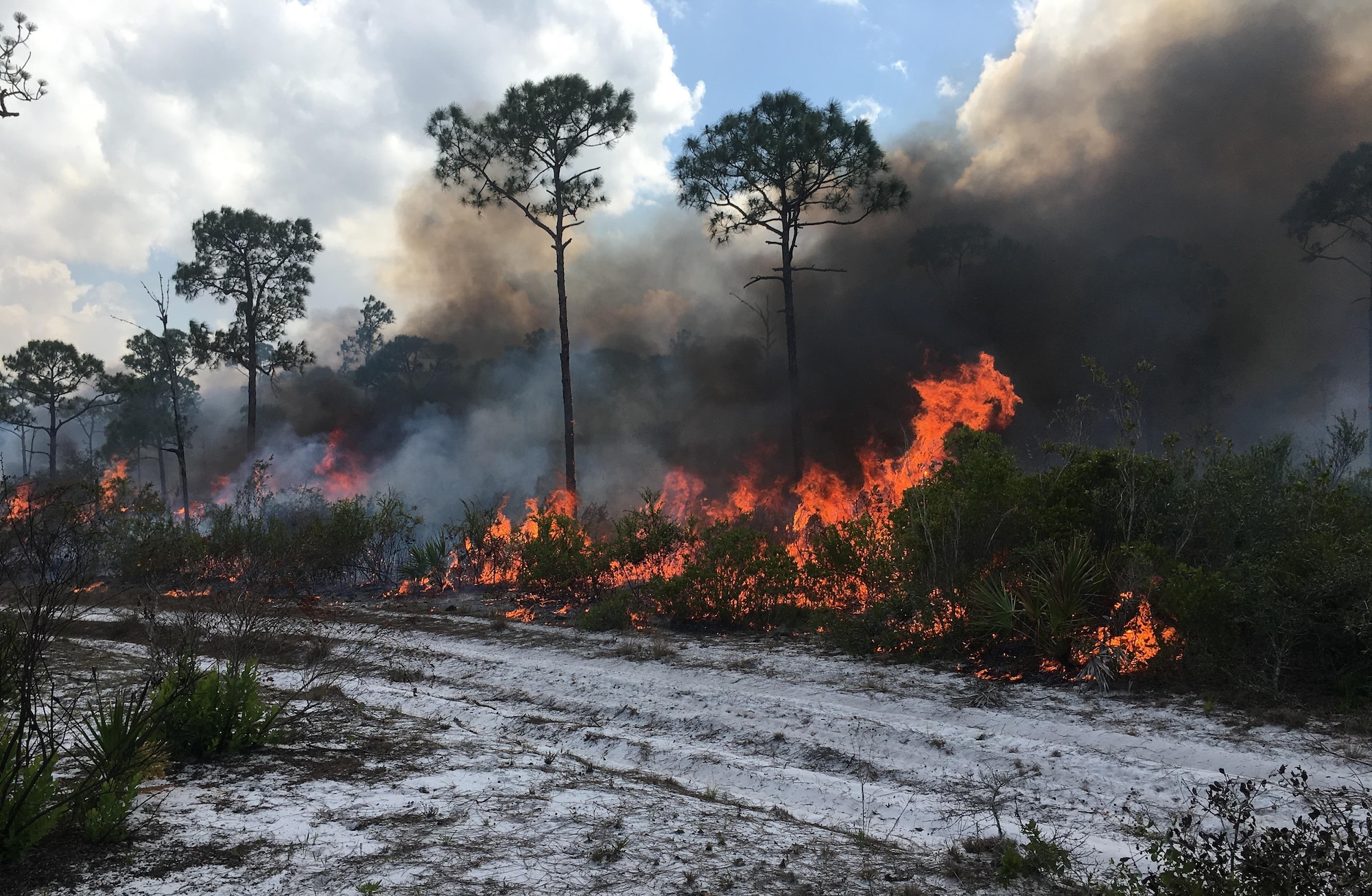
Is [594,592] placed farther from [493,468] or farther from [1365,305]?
[1365,305]

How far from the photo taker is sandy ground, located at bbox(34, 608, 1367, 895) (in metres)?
4.05

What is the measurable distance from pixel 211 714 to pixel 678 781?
3.33m

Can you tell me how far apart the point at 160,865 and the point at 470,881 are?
1.56 meters

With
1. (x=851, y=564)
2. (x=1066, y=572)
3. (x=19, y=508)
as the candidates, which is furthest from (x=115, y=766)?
(x=851, y=564)

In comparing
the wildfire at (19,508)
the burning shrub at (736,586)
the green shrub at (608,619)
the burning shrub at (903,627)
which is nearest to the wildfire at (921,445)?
the burning shrub at (736,586)

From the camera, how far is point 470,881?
387cm

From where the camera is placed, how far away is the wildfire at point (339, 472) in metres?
31.5

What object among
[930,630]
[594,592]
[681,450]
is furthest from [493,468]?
[930,630]

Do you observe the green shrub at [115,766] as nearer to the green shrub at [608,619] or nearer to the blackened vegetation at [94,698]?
the blackened vegetation at [94,698]

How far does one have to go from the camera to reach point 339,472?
108 feet

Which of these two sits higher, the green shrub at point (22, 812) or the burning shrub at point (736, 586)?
the burning shrub at point (736, 586)

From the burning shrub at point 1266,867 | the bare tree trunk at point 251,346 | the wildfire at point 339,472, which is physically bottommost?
the burning shrub at point 1266,867

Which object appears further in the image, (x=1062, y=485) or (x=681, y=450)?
(x=681, y=450)

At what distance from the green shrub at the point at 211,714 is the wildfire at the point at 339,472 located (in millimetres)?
26558
